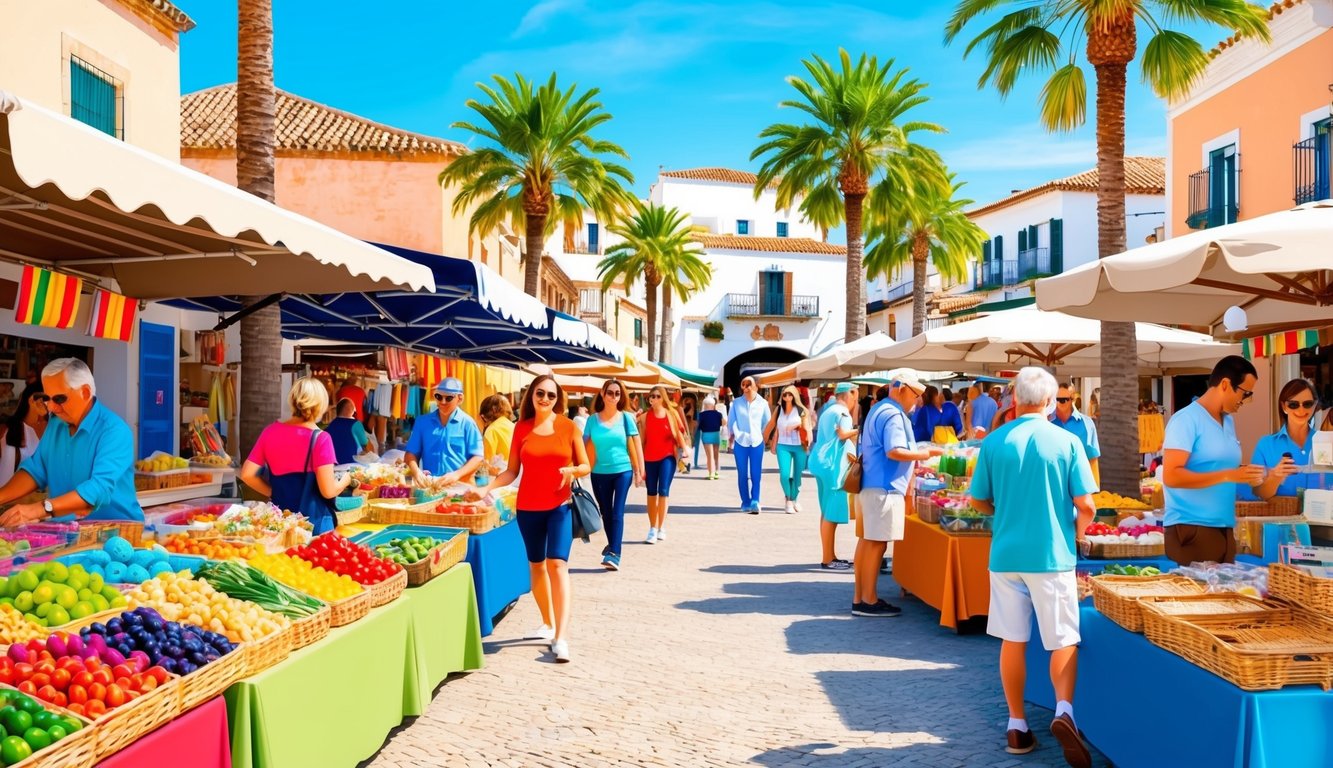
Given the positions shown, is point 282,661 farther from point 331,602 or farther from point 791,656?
point 791,656

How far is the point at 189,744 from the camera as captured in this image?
3.65 metres

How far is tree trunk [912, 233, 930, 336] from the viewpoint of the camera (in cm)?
3506

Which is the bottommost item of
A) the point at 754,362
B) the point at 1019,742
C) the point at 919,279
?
the point at 1019,742

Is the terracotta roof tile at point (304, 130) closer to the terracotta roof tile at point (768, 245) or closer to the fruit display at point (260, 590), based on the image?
the fruit display at point (260, 590)

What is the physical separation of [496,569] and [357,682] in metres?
3.12

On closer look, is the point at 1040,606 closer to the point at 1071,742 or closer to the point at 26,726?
the point at 1071,742

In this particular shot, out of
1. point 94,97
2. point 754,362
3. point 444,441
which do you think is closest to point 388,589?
point 444,441

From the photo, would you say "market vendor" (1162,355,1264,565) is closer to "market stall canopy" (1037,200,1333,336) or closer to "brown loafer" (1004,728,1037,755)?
"market stall canopy" (1037,200,1333,336)

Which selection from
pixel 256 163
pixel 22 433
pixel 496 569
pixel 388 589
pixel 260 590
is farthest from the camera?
pixel 256 163

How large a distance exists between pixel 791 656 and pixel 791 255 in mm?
50522

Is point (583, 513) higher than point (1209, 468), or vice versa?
point (1209, 468)

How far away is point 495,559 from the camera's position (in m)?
8.05

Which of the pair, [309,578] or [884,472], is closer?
[309,578]

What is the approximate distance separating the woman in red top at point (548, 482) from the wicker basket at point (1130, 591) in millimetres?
3293
